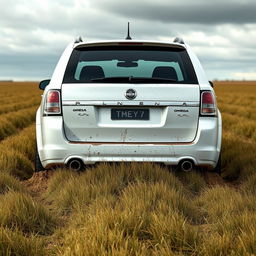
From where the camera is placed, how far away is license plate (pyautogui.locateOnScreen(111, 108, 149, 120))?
178 inches

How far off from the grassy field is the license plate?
575 mm

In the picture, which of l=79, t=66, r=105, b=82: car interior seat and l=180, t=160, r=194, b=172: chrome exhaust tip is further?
l=79, t=66, r=105, b=82: car interior seat

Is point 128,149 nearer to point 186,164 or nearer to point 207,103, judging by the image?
point 186,164

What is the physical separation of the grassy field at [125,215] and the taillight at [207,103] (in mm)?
829

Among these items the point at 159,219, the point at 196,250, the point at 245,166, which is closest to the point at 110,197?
the point at 159,219

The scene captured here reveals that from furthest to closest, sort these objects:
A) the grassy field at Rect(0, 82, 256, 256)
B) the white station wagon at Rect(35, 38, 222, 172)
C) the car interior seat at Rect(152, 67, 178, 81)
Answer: the car interior seat at Rect(152, 67, 178, 81) < the white station wagon at Rect(35, 38, 222, 172) < the grassy field at Rect(0, 82, 256, 256)

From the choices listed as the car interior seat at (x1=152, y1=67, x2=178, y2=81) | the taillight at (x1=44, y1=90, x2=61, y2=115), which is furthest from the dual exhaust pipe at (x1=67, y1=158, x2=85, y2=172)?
the car interior seat at (x1=152, y1=67, x2=178, y2=81)

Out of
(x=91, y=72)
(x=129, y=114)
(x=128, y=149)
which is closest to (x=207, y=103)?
(x=129, y=114)

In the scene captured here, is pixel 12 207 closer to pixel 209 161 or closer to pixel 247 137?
pixel 209 161

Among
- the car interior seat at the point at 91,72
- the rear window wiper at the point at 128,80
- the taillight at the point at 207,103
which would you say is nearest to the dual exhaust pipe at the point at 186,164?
the taillight at the point at 207,103

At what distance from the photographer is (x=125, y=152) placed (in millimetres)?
4500

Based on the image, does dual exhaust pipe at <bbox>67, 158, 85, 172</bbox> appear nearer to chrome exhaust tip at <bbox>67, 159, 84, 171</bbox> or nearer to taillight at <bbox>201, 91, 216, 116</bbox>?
chrome exhaust tip at <bbox>67, 159, 84, 171</bbox>

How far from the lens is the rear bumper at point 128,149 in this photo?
4.50 m

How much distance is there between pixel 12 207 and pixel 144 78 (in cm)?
202
